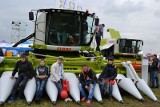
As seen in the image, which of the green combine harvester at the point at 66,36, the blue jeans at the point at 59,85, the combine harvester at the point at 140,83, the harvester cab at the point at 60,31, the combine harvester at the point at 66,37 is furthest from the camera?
the harvester cab at the point at 60,31

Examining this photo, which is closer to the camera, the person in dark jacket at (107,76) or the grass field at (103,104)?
the grass field at (103,104)

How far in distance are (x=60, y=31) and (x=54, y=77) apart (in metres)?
2.76

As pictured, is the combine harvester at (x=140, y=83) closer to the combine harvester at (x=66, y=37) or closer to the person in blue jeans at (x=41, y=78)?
the combine harvester at (x=66, y=37)

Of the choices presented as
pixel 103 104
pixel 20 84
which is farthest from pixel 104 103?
pixel 20 84

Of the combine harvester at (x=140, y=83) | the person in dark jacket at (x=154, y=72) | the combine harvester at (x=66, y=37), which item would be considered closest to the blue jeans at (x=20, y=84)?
the combine harvester at (x=66, y=37)

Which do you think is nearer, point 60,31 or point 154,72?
point 60,31

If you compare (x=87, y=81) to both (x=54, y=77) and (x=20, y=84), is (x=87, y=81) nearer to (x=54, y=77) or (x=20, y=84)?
(x=54, y=77)

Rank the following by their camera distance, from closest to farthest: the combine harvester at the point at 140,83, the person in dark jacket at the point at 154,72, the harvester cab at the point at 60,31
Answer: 1. the combine harvester at the point at 140,83
2. the harvester cab at the point at 60,31
3. the person in dark jacket at the point at 154,72

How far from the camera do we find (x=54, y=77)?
10.3 m

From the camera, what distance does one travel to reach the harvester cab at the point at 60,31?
12539 mm

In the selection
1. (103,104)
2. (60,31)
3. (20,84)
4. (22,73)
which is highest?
(60,31)

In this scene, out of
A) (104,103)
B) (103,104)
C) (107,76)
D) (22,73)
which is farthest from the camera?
(107,76)

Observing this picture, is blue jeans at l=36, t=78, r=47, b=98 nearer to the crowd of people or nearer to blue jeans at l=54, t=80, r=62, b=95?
the crowd of people

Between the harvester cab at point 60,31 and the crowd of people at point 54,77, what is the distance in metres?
2.16
